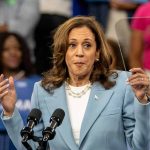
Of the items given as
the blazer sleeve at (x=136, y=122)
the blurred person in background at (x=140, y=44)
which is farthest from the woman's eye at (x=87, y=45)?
the blurred person in background at (x=140, y=44)

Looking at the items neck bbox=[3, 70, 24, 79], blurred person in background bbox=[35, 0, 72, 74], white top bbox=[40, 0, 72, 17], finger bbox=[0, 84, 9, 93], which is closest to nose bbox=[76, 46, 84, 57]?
finger bbox=[0, 84, 9, 93]

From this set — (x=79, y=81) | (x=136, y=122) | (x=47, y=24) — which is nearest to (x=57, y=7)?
(x=47, y=24)

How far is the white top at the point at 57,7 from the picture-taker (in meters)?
6.86

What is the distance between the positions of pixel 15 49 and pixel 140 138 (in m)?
2.75

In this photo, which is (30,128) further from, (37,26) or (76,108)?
(37,26)

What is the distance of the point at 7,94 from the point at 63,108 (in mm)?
329

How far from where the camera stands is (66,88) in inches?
155

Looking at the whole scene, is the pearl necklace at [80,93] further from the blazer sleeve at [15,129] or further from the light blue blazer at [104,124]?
the blazer sleeve at [15,129]

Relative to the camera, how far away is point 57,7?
6.90 metres

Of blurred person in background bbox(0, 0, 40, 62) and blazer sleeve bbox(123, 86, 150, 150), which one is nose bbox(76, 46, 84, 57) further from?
blurred person in background bbox(0, 0, 40, 62)

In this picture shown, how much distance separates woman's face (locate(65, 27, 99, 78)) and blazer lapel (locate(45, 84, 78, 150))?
0.43 ft

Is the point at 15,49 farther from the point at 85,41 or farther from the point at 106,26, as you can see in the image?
the point at 85,41

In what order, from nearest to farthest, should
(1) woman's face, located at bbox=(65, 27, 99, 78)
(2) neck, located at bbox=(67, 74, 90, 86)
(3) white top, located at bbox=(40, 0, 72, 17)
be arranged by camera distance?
1. (1) woman's face, located at bbox=(65, 27, 99, 78)
2. (2) neck, located at bbox=(67, 74, 90, 86)
3. (3) white top, located at bbox=(40, 0, 72, 17)

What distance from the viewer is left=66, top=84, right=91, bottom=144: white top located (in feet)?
12.4
